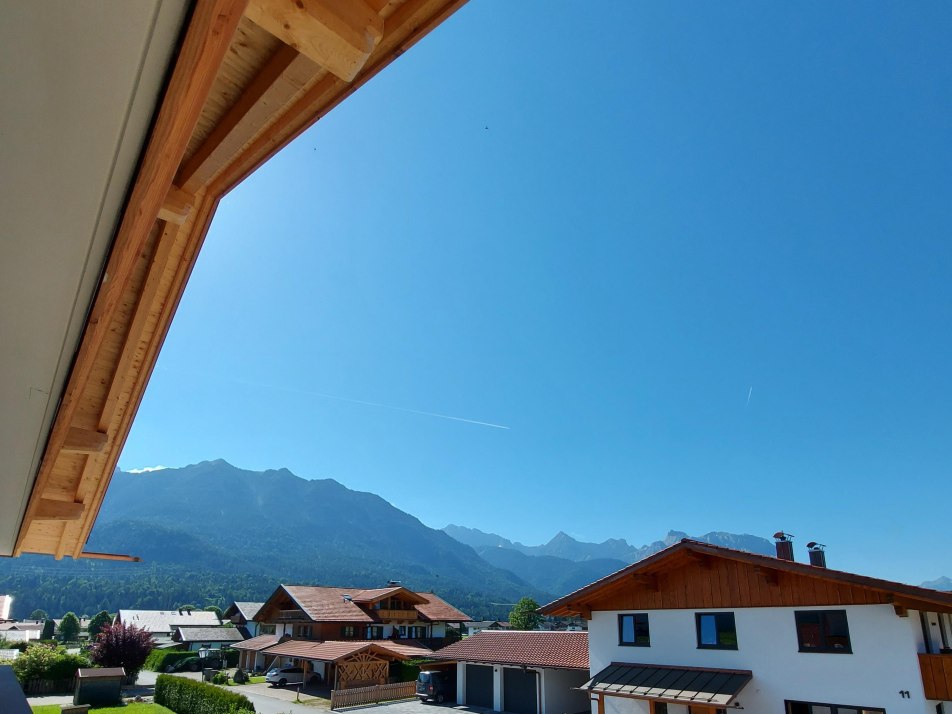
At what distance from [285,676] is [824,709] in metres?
32.8

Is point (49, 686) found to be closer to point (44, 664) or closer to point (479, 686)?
point (44, 664)

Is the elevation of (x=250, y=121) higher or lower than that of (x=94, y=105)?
higher

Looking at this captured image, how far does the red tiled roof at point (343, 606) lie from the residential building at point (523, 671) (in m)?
13.7

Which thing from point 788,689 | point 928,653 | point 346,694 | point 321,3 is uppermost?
point 321,3

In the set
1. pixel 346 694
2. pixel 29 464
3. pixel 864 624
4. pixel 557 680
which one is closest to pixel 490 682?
pixel 557 680

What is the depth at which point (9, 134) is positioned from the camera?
1289mm

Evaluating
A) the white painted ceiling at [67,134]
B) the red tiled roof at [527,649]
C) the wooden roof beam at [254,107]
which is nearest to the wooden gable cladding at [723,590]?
the red tiled roof at [527,649]

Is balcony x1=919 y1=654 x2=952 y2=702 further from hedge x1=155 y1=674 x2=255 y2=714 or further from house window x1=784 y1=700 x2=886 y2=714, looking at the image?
hedge x1=155 y1=674 x2=255 y2=714

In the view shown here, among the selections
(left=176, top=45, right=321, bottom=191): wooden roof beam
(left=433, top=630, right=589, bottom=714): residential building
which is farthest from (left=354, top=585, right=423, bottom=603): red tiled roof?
(left=176, top=45, right=321, bottom=191): wooden roof beam

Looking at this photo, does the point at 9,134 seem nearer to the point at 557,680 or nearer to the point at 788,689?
the point at 788,689

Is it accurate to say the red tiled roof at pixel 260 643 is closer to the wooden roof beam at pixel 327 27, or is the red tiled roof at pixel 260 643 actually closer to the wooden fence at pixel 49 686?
the wooden fence at pixel 49 686

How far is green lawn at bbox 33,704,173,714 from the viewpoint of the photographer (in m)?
24.7

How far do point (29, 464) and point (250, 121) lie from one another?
352 cm

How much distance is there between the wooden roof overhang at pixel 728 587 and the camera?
516 inches
